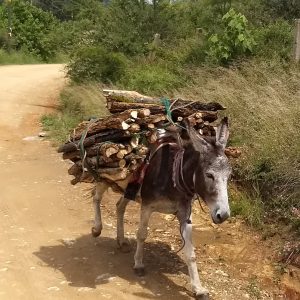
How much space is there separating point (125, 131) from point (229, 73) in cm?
550

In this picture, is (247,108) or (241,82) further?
(241,82)

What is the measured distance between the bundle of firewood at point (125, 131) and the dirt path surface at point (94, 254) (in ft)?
3.09

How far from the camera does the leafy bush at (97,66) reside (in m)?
13.6

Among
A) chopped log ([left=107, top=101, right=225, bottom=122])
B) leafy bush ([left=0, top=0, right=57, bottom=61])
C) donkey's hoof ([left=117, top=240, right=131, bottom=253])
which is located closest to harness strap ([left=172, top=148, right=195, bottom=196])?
chopped log ([left=107, top=101, right=225, bottom=122])

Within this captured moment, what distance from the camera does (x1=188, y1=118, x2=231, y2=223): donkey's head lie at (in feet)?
13.6

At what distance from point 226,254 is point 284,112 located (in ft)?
8.38

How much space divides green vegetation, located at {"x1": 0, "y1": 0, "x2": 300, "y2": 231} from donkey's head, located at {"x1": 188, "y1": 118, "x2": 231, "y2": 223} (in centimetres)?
207

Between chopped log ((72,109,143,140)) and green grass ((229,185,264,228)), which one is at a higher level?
chopped log ((72,109,143,140))

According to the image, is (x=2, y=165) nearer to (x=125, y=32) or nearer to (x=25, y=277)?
(x=25, y=277)

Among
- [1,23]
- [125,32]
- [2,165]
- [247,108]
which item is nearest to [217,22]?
[125,32]

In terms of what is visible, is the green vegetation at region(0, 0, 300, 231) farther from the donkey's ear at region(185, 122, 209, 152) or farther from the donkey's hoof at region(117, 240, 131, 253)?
the donkey's ear at region(185, 122, 209, 152)

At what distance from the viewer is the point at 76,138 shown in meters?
5.46

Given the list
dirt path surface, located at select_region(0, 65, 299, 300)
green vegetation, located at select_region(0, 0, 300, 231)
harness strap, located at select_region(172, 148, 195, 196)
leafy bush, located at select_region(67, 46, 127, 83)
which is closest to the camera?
harness strap, located at select_region(172, 148, 195, 196)

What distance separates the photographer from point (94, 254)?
220 inches
